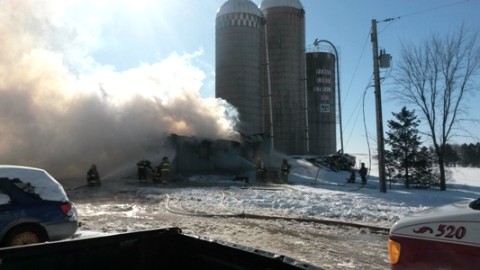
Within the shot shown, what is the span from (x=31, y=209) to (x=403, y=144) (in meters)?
26.1

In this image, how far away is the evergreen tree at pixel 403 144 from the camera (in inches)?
1109

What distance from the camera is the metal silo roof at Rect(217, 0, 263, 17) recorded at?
1442 inches

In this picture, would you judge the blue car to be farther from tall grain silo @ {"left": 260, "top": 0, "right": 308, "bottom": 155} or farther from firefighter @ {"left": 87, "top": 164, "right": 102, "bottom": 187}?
tall grain silo @ {"left": 260, "top": 0, "right": 308, "bottom": 155}

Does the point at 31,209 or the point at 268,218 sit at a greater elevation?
the point at 31,209

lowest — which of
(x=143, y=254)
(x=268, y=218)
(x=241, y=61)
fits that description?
(x=268, y=218)

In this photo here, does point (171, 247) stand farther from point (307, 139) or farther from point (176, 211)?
point (307, 139)

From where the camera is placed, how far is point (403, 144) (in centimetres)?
2870

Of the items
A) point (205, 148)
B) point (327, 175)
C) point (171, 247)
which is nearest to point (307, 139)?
point (327, 175)

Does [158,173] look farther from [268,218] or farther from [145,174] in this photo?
[268,218]

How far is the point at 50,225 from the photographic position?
22.5 feet

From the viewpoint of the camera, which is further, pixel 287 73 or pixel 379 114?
pixel 287 73

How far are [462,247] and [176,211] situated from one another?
11.3 meters

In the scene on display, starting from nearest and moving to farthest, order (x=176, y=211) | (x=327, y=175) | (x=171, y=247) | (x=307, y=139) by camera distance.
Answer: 1. (x=171, y=247)
2. (x=176, y=211)
3. (x=327, y=175)
4. (x=307, y=139)

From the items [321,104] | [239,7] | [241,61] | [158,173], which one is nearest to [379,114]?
[158,173]
